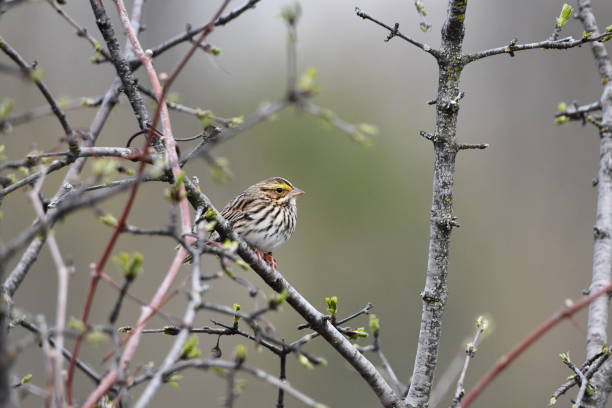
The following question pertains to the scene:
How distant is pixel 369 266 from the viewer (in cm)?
1591

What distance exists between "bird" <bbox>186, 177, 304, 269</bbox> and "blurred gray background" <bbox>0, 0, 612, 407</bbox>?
5584 millimetres

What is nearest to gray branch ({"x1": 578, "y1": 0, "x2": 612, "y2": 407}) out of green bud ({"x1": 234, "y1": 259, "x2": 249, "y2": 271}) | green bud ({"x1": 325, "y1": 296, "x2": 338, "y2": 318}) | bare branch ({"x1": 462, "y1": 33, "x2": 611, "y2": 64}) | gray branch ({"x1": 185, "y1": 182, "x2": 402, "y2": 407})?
bare branch ({"x1": 462, "y1": 33, "x2": 611, "y2": 64})

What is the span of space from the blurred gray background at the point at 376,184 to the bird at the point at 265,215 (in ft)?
18.3

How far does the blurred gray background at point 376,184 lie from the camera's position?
563 inches

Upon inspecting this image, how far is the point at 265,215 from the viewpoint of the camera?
17.5ft

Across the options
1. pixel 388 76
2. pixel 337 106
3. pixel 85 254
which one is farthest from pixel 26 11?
pixel 388 76

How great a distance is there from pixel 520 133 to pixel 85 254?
11389 millimetres

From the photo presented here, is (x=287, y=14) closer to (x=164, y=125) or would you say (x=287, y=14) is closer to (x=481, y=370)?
(x=164, y=125)

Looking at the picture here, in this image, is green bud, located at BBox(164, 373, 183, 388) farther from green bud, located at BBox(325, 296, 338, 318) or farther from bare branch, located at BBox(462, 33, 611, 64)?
bare branch, located at BBox(462, 33, 611, 64)

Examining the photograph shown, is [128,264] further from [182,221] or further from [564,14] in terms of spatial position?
[564,14]

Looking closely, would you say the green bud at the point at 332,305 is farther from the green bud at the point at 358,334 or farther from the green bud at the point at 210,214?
the green bud at the point at 210,214

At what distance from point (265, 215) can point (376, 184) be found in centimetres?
1169

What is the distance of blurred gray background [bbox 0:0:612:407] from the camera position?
46.9 ft

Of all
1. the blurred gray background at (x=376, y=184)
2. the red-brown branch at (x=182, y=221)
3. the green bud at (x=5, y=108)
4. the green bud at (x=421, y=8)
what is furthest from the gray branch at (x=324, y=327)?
the blurred gray background at (x=376, y=184)
